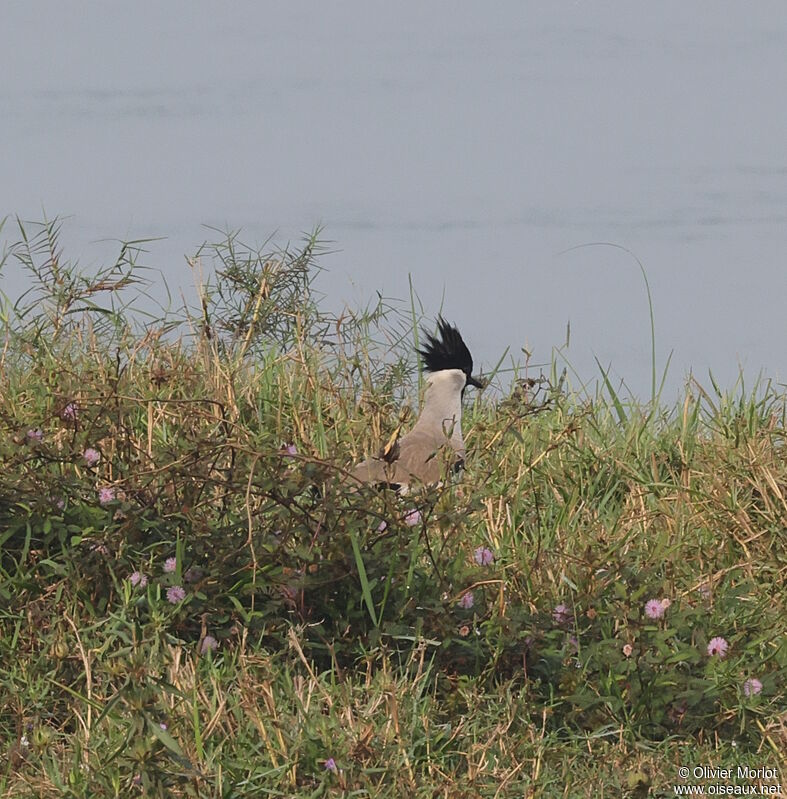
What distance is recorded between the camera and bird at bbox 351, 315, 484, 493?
6770 millimetres

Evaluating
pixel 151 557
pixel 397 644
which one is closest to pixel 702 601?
pixel 397 644

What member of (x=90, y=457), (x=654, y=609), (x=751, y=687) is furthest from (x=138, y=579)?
(x=751, y=687)

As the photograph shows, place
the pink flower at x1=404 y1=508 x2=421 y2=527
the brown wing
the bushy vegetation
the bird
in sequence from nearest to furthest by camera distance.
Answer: the bushy vegetation → the pink flower at x1=404 y1=508 x2=421 y2=527 → the brown wing → the bird

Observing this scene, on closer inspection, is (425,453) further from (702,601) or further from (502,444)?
(702,601)

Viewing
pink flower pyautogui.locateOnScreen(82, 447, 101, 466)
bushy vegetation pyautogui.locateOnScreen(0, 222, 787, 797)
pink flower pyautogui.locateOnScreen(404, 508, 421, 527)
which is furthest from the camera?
pink flower pyautogui.locateOnScreen(82, 447, 101, 466)

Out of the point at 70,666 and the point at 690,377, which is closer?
the point at 70,666

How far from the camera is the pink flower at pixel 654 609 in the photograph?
4391 mm

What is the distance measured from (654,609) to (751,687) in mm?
383

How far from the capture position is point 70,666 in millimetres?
4207

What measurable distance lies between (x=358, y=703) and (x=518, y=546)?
1531 millimetres

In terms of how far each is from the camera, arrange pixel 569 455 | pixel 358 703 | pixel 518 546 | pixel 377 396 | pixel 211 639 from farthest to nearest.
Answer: pixel 377 396, pixel 569 455, pixel 518 546, pixel 211 639, pixel 358 703

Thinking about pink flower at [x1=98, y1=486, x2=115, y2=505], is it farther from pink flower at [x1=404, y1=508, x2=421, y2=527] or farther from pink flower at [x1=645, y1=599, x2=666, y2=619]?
pink flower at [x1=645, y1=599, x2=666, y2=619]

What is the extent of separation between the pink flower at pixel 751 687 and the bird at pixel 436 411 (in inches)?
83.7

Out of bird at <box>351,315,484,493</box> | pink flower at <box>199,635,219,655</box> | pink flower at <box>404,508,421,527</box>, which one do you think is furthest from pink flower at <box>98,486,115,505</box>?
bird at <box>351,315,484,493</box>
